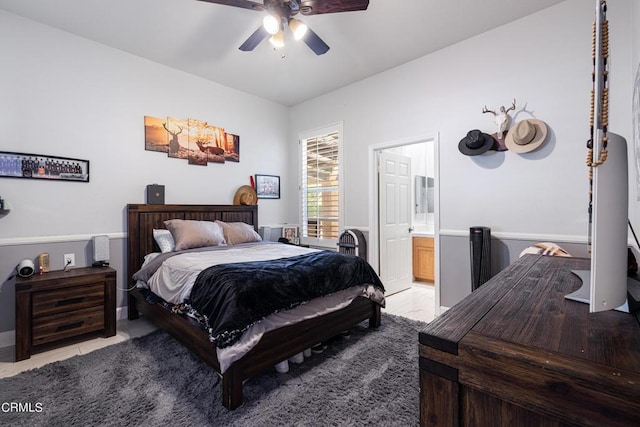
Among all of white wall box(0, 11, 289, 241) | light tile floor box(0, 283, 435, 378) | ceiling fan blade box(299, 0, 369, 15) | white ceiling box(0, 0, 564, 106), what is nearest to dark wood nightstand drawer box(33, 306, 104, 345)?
light tile floor box(0, 283, 435, 378)

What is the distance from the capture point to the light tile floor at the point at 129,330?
2271 mm

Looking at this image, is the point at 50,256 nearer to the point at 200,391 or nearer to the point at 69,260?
the point at 69,260

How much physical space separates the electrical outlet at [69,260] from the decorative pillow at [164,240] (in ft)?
2.45

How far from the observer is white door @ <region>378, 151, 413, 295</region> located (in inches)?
159

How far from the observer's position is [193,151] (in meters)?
3.85

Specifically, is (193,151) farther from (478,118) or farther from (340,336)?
(478,118)

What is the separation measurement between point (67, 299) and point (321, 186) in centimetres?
336

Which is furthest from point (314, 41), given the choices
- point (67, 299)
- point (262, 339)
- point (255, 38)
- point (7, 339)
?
point (7, 339)

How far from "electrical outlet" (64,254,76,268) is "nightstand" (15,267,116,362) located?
4.6 inches

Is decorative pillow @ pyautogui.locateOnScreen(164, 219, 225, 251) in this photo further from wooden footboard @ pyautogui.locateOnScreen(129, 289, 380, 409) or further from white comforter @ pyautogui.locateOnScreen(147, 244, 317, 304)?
wooden footboard @ pyautogui.locateOnScreen(129, 289, 380, 409)

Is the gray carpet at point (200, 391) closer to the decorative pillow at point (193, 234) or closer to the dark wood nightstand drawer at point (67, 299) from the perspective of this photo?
the dark wood nightstand drawer at point (67, 299)

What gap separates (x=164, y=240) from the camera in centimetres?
319

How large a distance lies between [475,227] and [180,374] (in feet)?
9.75

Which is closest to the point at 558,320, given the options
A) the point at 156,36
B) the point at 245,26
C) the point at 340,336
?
the point at 340,336
